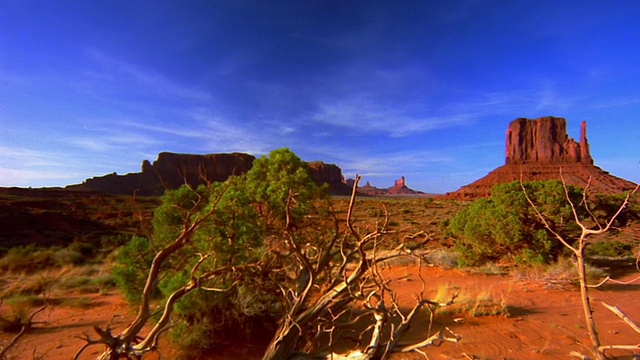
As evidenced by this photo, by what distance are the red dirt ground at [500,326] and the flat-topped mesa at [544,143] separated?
92.5 meters

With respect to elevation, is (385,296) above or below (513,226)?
below

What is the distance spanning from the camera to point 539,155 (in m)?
88.5

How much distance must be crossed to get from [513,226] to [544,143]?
98.9m

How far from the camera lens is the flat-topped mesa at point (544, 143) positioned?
274ft

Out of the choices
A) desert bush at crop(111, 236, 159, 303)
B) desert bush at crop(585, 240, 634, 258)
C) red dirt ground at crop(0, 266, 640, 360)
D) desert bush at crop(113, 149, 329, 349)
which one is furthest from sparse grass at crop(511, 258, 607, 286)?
desert bush at crop(111, 236, 159, 303)

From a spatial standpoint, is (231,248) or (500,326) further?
(500,326)

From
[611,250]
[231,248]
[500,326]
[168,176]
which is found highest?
[168,176]

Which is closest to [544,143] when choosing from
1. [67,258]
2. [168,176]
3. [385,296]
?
[385,296]

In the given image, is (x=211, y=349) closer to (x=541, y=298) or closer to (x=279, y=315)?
(x=279, y=315)

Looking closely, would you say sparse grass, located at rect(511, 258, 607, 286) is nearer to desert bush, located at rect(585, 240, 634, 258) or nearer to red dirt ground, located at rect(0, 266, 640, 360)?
red dirt ground, located at rect(0, 266, 640, 360)

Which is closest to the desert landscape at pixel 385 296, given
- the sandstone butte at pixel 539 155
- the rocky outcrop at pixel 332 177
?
the sandstone butte at pixel 539 155

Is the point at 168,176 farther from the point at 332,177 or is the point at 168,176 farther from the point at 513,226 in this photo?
the point at 513,226

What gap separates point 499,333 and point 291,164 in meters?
6.38

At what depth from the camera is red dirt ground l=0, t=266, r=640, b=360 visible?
20.5 ft
